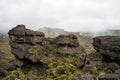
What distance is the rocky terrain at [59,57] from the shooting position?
370 feet

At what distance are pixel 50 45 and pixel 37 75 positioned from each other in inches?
709

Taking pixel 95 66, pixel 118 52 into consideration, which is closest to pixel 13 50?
pixel 95 66

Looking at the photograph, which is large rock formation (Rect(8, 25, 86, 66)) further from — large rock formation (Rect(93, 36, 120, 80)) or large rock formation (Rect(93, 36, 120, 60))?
large rock formation (Rect(93, 36, 120, 80))

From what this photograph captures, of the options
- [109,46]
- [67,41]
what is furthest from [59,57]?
[109,46]

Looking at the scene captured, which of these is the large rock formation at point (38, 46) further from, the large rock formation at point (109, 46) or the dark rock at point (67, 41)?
the large rock formation at point (109, 46)

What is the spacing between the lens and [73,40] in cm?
14000

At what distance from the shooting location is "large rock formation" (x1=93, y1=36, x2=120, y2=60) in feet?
359

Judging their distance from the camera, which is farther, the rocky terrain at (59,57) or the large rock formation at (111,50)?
the rocky terrain at (59,57)

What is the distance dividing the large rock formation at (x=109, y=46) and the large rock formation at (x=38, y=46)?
1920 cm

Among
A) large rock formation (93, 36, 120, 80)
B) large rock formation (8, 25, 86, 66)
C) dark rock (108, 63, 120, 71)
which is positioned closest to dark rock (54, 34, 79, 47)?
large rock formation (8, 25, 86, 66)

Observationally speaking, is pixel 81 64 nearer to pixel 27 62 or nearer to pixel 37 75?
pixel 37 75

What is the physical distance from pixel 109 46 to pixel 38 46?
154 ft

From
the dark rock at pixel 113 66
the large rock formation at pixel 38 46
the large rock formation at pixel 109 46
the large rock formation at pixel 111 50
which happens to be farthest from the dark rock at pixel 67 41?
the dark rock at pixel 113 66

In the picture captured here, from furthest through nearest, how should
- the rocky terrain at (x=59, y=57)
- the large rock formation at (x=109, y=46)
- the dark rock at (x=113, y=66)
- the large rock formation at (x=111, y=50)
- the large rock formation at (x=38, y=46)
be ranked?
the large rock formation at (x=38, y=46), the rocky terrain at (x=59, y=57), the large rock formation at (x=109, y=46), the large rock formation at (x=111, y=50), the dark rock at (x=113, y=66)
